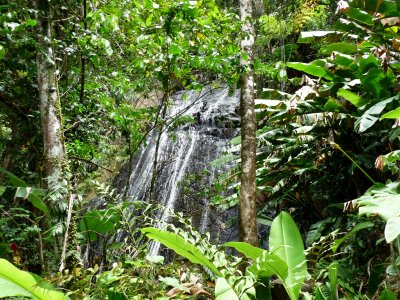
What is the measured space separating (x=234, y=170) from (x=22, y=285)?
160 inches

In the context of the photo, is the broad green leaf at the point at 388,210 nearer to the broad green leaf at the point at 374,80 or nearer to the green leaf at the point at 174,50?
the broad green leaf at the point at 374,80

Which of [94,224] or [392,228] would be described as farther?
[94,224]

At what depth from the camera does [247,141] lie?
3.78 m

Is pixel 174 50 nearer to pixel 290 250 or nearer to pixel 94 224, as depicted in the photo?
pixel 94 224

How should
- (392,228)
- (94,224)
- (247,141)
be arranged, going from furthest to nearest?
(247,141)
(94,224)
(392,228)

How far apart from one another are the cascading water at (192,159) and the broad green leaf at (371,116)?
4106 mm

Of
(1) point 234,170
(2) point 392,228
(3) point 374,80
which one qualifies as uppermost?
(3) point 374,80

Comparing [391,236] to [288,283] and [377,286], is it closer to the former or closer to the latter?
[288,283]

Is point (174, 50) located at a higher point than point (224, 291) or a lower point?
higher

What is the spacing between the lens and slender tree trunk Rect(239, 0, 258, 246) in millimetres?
3537

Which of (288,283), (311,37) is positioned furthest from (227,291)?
(311,37)

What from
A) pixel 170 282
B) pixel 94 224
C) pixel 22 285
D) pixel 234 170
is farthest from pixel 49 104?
pixel 234 170

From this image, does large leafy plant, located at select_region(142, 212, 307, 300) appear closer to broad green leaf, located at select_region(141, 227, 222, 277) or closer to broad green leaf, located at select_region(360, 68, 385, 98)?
broad green leaf, located at select_region(141, 227, 222, 277)

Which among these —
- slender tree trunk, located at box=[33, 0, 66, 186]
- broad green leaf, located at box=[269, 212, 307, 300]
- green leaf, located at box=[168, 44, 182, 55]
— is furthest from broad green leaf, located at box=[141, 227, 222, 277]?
green leaf, located at box=[168, 44, 182, 55]
